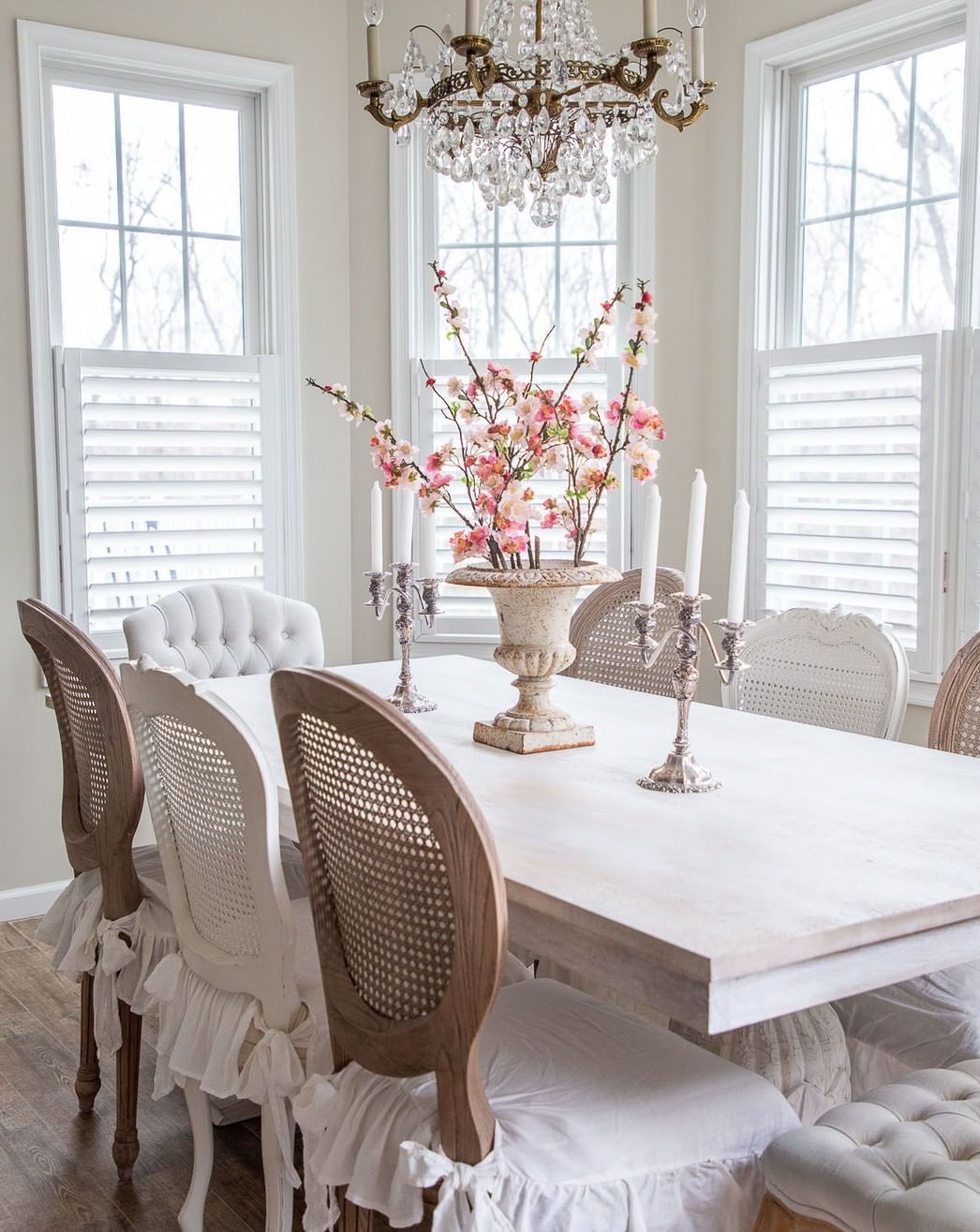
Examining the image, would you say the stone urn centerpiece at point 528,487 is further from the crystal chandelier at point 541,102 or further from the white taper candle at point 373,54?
the white taper candle at point 373,54

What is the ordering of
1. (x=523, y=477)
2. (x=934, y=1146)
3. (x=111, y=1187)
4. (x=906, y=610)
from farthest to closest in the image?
(x=906, y=610), (x=111, y=1187), (x=523, y=477), (x=934, y=1146)

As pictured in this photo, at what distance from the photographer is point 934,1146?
1451mm

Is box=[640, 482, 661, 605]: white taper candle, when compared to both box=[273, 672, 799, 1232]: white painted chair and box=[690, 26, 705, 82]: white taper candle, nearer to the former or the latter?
box=[273, 672, 799, 1232]: white painted chair

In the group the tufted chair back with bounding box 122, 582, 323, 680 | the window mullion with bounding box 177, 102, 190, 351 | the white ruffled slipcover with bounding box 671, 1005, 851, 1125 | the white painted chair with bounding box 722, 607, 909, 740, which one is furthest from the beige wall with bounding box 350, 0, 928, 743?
the white ruffled slipcover with bounding box 671, 1005, 851, 1125

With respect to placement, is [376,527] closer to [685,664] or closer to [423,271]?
[685,664]

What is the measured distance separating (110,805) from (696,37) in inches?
71.2

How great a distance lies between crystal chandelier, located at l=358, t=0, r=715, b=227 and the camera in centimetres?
232

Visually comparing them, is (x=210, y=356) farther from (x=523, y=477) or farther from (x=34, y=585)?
(x=523, y=477)

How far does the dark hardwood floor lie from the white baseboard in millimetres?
752

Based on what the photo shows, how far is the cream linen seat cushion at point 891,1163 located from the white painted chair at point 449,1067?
0.10 meters

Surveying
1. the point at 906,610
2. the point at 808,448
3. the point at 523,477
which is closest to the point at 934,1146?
the point at 523,477

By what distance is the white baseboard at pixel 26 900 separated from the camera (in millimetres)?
3854

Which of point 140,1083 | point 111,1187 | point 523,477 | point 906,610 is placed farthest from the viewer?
point 906,610

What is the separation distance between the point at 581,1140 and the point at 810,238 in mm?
3187
